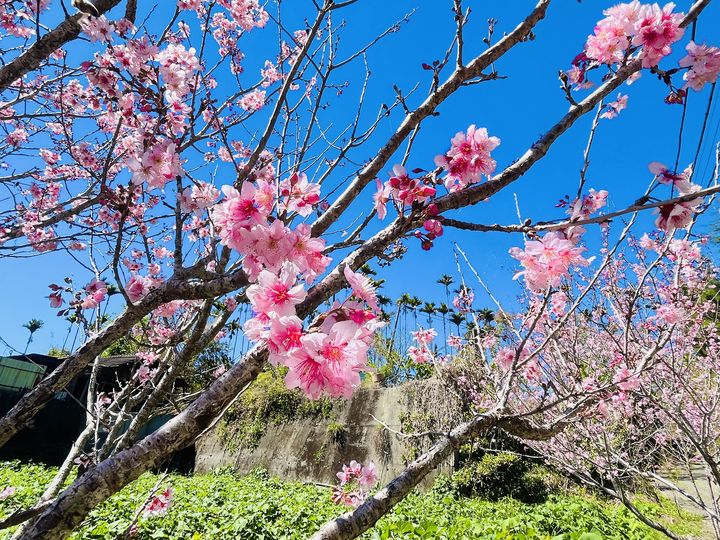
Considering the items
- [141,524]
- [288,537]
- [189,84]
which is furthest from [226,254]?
[141,524]

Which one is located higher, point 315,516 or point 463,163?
point 463,163

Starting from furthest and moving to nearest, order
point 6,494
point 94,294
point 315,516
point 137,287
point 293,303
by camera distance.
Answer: point 6,494 → point 315,516 → point 94,294 → point 137,287 → point 293,303

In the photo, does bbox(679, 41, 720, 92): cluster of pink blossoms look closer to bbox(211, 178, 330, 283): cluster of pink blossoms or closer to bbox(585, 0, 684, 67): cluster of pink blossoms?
bbox(585, 0, 684, 67): cluster of pink blossoms

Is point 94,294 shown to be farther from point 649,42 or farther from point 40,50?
point 649,42

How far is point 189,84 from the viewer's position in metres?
2.66

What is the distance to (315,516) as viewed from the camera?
19.9 feet

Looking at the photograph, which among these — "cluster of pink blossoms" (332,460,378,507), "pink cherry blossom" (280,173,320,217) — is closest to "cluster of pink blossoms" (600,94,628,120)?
"pink cherry blossom" (280,173,320,217)

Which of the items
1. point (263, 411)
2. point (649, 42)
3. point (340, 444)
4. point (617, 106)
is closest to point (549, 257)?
point (649, 42)

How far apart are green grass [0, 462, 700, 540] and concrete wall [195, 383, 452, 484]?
1127 mm

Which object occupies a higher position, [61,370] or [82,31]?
[82,31]

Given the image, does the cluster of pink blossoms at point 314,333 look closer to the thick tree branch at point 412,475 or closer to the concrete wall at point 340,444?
the thick tree branch at point 412,475

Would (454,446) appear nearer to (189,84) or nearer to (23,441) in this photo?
(189,84)

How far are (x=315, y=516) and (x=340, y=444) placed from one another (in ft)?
15.6

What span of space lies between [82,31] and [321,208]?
1.63 m
